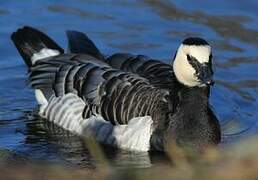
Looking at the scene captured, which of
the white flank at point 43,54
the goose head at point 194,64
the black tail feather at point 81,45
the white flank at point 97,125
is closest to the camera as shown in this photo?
the goose head at point 194,64

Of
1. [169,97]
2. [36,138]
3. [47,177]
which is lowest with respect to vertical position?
[36,138]

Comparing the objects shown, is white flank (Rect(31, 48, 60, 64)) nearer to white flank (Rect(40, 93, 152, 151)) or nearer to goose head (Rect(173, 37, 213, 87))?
white flank (Rect(40, 93, 152, 151))

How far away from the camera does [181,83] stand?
10.6 metres

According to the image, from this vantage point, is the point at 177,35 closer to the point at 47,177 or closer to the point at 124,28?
the point at 124,28

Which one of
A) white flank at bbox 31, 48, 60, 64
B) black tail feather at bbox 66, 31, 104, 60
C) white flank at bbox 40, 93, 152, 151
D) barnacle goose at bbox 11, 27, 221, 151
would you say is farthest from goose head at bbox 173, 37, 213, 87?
white flank at bbox 31, 48, 60, 64

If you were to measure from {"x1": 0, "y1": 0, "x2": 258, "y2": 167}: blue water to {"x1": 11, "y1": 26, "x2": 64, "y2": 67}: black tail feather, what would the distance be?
447 millimetres

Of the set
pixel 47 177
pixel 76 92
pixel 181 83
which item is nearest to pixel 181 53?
pixel 181 83

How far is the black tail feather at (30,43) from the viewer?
12.5 m

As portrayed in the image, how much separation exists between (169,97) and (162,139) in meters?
0.58

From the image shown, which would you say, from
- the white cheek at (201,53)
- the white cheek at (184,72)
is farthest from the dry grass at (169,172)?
the white cheek at (184,72)

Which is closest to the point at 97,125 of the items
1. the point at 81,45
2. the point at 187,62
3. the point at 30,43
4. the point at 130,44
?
the point at 187,62

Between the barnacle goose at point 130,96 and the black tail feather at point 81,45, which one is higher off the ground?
the black tail feather at point 81,45

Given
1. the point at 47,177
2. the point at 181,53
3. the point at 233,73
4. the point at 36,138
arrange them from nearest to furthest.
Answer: the point at 47,177, the point at 181,53, the point at 36,138, the point at 233,73

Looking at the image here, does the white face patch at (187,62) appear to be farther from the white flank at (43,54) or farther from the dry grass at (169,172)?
Result: the dry grass at (169,172)
